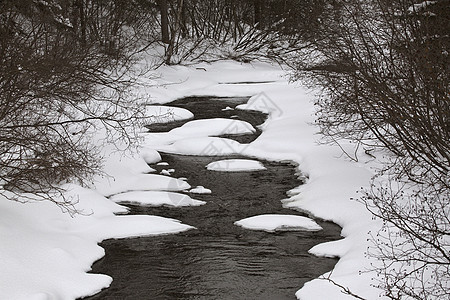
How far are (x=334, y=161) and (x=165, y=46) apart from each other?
16.1 metres

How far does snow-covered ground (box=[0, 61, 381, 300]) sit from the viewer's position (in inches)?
351

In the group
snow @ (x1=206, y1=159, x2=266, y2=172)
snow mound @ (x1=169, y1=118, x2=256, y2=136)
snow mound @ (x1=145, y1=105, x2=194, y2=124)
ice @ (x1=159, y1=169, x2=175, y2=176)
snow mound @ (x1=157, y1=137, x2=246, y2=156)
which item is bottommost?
ice @ (x1=159, y1=169, x2=175, y2=176)

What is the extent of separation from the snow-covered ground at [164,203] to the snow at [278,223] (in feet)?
0.49

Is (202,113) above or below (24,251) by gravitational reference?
above

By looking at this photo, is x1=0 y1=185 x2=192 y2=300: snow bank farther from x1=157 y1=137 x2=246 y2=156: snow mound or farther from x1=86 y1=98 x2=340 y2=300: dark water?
x1=157 y1=137 x2=246 y2=156: snow mound

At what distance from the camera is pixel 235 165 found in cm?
1549

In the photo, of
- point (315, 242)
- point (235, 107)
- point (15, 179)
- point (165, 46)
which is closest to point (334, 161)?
point (315, 242)

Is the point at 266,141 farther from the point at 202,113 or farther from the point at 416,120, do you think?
the point at 416,120

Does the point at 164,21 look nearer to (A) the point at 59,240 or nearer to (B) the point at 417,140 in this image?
(A) the point at 59,240

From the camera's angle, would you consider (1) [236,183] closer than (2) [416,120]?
No

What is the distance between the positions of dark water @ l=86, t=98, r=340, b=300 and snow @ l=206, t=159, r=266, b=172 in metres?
1.56

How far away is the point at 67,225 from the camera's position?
11.1 m

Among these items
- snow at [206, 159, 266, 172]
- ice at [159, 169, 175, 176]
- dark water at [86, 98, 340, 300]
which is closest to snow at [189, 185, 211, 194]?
dark water at [86, 98, 340, 300]

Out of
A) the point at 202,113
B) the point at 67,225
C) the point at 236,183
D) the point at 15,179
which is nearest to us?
the point at 15,179
